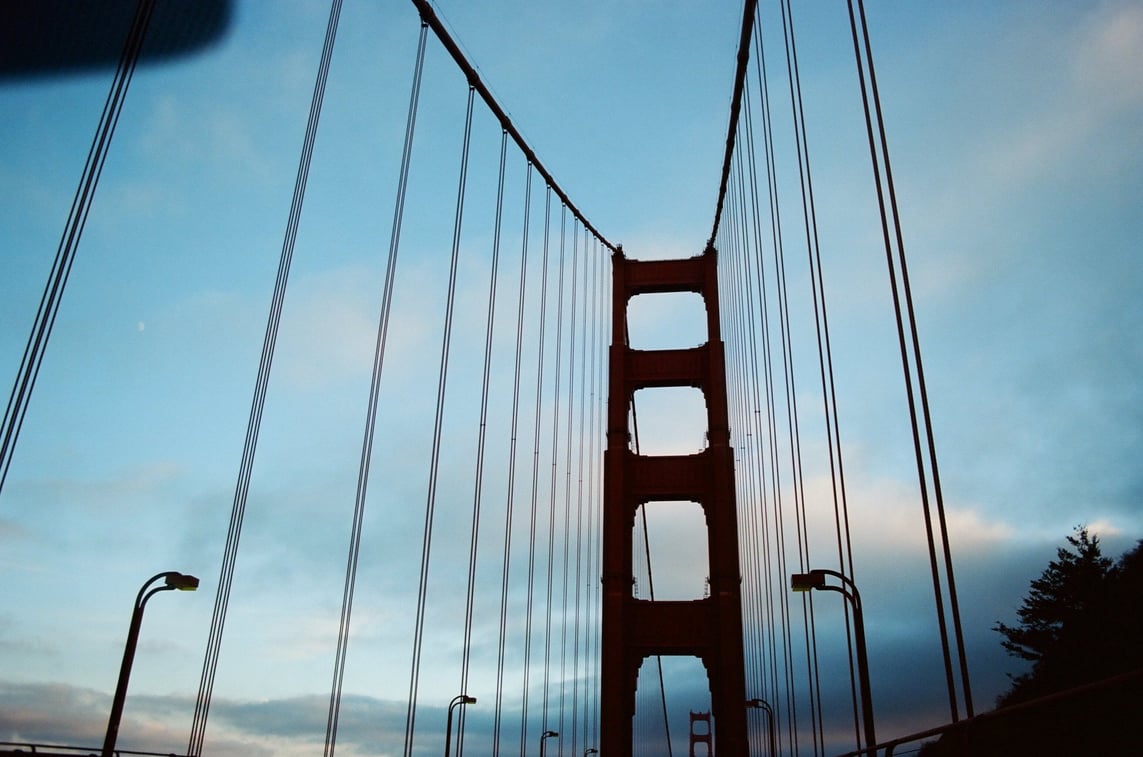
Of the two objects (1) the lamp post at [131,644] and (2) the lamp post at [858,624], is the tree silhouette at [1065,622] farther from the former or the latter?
(1) the lamp post at [131,644]

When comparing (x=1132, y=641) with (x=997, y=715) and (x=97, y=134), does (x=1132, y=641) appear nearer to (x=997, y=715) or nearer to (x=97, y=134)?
(x=997, y=715)

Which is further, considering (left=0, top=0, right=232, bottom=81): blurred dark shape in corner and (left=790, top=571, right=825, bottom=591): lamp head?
(left=790, top=571, right=825, bottom=591): lamp head

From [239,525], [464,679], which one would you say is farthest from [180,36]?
[464,679]

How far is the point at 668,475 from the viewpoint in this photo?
22.5 m

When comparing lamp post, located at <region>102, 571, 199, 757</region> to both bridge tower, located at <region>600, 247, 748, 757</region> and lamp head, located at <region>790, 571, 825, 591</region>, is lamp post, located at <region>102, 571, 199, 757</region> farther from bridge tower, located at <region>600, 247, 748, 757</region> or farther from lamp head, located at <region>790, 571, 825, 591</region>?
bridge tower, located at <region>600, 247, 748, 757</region>

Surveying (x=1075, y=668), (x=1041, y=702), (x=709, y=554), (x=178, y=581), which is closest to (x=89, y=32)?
(x=178, y=581)

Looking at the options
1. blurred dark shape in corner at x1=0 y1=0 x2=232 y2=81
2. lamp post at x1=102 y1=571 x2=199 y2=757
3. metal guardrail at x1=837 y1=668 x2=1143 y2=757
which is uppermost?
blurred dark shape in corner at x1=0 y1=0 x2=232 y2=81

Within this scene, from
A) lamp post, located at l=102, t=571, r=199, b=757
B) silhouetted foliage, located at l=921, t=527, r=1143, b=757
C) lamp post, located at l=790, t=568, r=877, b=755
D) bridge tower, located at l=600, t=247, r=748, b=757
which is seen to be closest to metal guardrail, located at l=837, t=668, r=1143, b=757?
silhouetted foliage, located at l=921, t=527, r=1143, b=757

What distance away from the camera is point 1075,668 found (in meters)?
20.1

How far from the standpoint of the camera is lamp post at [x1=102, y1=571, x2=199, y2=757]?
9.86 m

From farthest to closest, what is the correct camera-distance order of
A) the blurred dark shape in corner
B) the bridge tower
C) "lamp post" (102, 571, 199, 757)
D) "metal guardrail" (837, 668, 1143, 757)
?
the bridge tower
"lamp post" (102, 571, 199, 757)
the blurred dark shape in corner
"metal guardrail" (837, 668, 1143, 757)

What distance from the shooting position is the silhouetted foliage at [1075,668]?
2.60 m

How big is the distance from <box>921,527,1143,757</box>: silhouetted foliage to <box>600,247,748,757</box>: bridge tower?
685 centimetres

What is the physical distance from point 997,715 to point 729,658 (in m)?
17.0
